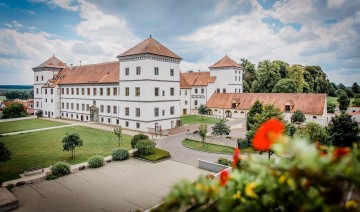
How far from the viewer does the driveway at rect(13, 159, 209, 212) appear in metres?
13.1

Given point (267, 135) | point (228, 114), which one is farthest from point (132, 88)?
point (267, 135)

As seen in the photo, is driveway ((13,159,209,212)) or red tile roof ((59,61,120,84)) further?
red tile roof ((59,61,120,84))

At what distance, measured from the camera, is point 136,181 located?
54.7ft

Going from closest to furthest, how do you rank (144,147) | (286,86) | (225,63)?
(144,147) → (286,86) → (225,63)

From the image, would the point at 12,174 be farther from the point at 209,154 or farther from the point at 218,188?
the point at 218,188

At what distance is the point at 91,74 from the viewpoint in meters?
44.4

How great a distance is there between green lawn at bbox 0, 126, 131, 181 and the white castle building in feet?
16.5

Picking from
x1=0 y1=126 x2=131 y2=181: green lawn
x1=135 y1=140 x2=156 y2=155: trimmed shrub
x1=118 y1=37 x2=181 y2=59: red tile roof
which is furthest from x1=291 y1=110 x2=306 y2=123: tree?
x1=0 y1=126 x2=131 y2=181: green lawn

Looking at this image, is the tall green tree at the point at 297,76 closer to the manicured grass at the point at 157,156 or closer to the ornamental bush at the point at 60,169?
the manicured grass at the point at 157,156

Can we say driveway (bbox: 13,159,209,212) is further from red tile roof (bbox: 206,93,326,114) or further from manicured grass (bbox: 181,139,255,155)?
red tile roof (bbox: 206,93,326,114)

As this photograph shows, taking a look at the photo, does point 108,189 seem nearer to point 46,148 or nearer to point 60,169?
point 60,169

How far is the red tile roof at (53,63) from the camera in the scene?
50.6 metres

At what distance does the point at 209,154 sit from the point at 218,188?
69.0 ft

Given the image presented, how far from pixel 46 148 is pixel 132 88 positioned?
44.6 feet
